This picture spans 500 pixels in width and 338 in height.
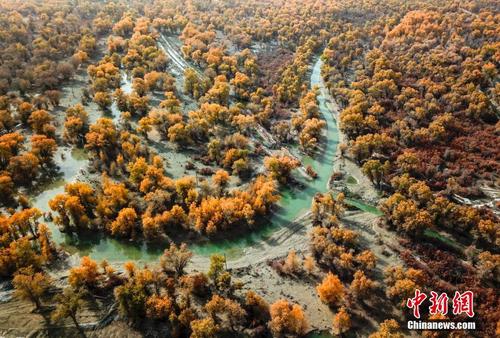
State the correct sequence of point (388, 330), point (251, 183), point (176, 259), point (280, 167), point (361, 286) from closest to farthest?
point (388, 330) → point (361, 286) → point (176, 259) → point (251, 183) → point (280, 167)

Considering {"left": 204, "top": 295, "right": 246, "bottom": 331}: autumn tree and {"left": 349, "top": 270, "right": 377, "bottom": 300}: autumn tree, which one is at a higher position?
{"left": 204, "top": 295, "right": 246, "bottom": 331}: autumn tree

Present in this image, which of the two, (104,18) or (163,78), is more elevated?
(104,18)

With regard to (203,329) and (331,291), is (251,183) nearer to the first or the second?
(331,291)

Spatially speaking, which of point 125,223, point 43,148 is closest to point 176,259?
point 125,223

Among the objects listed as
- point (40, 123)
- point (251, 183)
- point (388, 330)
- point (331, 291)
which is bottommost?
point (388, 330)

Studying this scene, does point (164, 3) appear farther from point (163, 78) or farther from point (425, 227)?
point (425, 227)

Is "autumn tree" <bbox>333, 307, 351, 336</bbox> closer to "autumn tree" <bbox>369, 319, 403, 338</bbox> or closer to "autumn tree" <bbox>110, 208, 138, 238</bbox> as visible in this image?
"autumn tree" <bbox>369, 319, 403, 338</bbox>

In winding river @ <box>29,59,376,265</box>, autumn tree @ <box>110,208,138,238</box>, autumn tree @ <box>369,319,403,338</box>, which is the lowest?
autumn tree @ <box>369,319,403,338</box>

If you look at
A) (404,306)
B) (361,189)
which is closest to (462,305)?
(404,306)

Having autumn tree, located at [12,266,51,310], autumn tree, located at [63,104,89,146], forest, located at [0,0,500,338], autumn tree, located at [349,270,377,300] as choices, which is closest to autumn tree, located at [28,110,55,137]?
forest, located at [0,0,500,338]
